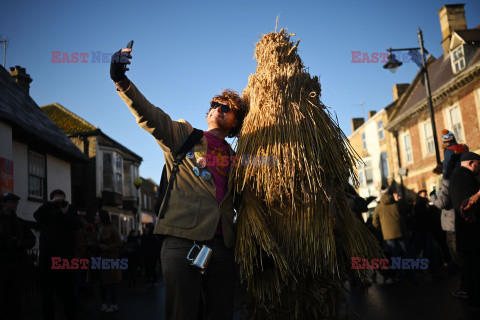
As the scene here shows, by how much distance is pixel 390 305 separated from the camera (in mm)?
5582

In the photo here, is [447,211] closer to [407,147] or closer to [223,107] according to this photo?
[223,107]

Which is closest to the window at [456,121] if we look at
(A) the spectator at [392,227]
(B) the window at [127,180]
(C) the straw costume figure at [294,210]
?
(A) the spectator at [392,227]

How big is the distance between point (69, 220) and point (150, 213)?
44.6m

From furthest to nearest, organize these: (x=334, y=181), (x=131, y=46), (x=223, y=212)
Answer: (x=334, y=181), (x=223, y=212), (x=131, y=46)

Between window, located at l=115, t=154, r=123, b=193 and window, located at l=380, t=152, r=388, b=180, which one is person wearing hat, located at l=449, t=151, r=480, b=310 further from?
window, located at l=380, t=152, r=388, b=180

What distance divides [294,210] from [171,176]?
822mm

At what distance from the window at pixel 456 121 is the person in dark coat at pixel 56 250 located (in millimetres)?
18691

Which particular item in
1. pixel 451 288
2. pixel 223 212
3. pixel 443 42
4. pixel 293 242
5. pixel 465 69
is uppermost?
pixel 443 42

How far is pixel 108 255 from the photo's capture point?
729 centimetres

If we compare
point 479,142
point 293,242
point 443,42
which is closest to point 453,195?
point 293,242

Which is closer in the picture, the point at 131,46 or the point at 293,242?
the point at 131,46

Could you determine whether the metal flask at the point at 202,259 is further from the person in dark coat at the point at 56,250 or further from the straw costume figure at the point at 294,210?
the person in dark coat at the point at 56,250

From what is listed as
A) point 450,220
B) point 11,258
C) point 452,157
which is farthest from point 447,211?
point 11,258

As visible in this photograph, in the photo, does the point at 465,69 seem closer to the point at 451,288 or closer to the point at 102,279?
the point at 451,288
